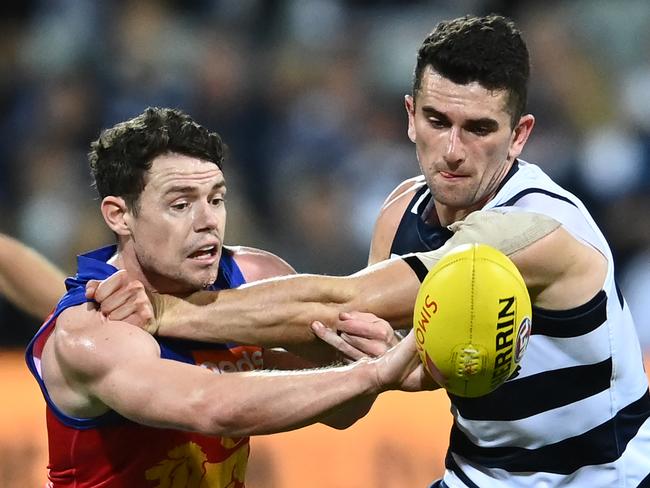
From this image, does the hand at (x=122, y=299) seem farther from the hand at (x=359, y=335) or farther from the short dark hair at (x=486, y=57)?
the short dark hair at (x=486, y=57)

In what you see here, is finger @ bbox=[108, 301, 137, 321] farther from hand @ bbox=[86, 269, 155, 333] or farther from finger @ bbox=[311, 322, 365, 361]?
finger @ bbox=[311, 322, 365, 361]

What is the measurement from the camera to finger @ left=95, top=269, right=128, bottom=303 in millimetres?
3621

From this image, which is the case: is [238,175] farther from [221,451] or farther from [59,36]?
[221,451]

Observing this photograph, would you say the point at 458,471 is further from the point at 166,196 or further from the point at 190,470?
the point at 166,196

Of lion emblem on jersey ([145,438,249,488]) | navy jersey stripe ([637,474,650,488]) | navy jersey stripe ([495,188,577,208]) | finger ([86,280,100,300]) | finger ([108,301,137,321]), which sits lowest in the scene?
navy jersey stripe ([637,474,650,488])

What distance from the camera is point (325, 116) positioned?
9203mm

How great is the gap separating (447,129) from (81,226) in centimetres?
502

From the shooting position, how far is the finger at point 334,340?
381cm

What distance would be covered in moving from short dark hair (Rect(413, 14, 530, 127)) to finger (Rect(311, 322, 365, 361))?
0.91 m

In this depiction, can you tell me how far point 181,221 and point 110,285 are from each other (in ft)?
1.14

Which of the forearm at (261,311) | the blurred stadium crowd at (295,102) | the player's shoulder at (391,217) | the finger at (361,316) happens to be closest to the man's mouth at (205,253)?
the forearm at (261,311)

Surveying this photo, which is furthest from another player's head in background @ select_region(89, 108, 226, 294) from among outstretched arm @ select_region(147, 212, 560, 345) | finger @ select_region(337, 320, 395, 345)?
finger @ select_region(337, 320, 395, 345)

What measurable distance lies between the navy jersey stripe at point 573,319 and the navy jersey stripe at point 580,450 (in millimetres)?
311

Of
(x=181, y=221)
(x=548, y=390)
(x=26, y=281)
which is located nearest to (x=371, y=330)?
(x=548, y=390)
